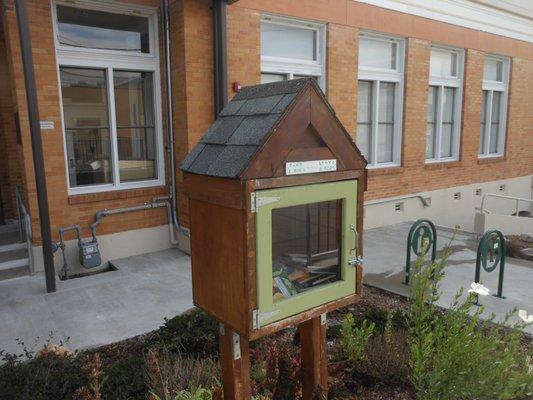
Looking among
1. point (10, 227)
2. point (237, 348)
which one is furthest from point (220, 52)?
point (237, 348)

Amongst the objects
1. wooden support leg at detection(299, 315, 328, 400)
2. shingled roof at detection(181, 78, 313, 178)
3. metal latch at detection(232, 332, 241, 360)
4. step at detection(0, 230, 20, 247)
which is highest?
shingled roof at detection(181, 78, 313, 178)

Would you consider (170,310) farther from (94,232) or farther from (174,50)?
(174,50)

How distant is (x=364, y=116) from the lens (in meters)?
9.36

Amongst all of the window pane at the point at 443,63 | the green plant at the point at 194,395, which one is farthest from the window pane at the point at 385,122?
the green plant at the point at 194,395

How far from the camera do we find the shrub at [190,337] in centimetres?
359

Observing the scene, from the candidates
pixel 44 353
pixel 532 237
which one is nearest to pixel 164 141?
pixel 44 353

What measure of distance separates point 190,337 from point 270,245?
1.86 m

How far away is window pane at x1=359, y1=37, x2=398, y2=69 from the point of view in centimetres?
902

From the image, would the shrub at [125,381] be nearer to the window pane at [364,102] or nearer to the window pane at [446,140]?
→ the window pane at [364,102]

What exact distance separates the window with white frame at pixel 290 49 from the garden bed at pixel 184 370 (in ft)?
16.6

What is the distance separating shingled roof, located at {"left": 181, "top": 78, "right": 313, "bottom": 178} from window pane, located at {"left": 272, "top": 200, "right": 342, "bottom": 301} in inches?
14.8

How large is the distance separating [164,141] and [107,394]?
4651mm

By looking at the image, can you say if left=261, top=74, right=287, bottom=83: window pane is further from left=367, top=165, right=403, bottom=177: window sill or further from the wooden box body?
the wooden box body

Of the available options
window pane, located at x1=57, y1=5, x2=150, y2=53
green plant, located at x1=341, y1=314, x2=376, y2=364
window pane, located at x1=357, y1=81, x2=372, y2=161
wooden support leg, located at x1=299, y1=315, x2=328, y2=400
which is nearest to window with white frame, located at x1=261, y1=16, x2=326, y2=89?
window pane, located at x1=357, y1=81, x2=372, y2=161
